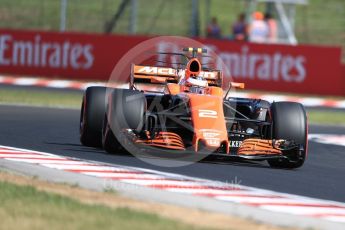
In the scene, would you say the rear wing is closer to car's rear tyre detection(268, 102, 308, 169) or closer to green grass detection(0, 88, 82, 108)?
car's rear tyre detection(268, 102, 308, 169)

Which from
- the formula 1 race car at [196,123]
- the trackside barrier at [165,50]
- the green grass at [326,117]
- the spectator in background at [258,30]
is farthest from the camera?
the spectator in background at [258,30]

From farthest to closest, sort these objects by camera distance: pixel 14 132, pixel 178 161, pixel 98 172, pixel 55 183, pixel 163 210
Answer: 1. pixel 14 132
2. pixel 178 161
3. pixel 98 172
4. pixel 55 183
5. pixel 163 210

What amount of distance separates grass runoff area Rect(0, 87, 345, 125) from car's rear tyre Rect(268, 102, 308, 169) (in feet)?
29.5

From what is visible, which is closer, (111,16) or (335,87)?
(335,87)

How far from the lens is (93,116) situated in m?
12.8

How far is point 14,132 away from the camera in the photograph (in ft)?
47.7

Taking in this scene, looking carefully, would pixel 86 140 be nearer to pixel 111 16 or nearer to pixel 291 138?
pixel 291 138

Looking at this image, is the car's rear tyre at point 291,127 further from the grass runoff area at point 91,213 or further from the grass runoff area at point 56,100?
the grass runoff area at point 56,100

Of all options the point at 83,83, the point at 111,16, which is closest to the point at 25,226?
the point at 83,83

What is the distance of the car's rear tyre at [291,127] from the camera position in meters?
12.0

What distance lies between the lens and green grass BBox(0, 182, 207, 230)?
288 inches

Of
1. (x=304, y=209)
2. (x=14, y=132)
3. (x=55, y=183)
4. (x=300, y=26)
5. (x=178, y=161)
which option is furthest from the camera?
(x=300, y=26)

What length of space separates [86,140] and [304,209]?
503 centimetres

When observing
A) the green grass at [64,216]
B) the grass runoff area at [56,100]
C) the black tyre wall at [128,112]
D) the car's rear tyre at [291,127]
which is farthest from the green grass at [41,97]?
the green grass at [64,216]
